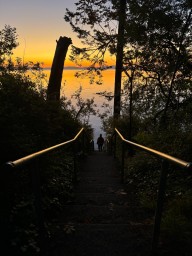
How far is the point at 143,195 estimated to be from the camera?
5477 millimetres

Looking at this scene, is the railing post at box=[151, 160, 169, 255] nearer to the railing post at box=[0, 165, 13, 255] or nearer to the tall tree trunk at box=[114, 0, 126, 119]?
the railing post at box=[0, 165, 13, 255]

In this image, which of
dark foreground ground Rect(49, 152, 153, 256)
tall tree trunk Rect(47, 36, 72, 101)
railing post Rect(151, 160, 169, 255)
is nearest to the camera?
railing post Rect(151, 160, 169, 255)

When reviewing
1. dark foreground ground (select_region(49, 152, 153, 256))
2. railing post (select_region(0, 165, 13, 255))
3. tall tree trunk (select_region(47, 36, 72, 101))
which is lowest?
dark foreground ground (select_region(49, 152, 153, 256))

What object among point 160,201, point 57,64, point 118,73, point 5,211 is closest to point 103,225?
point 160,201

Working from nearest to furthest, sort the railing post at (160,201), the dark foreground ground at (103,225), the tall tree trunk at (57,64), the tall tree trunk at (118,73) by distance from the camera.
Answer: the railing post at (160,201) < the dark foreground ground at (103,225) < the tall tree trunk at (57,64) < the tall tree trunk at (118,73)

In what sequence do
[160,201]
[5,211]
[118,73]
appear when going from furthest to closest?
[118,73], [5,211], [160,201]

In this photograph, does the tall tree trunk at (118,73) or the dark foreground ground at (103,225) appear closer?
the dark foreground ground at (103,225)

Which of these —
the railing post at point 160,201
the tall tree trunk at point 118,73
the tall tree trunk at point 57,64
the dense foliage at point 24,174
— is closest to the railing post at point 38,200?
the dense foliage at point 24,174

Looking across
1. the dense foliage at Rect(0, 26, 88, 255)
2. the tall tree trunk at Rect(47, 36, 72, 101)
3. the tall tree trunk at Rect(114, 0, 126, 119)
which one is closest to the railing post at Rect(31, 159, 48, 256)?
the dense foliage at Rect(0, 26, 88, 255)

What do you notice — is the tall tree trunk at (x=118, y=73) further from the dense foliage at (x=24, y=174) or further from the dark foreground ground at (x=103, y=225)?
the dark foreground ground at (x=103, y=225)

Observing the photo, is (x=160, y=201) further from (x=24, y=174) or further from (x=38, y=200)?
(x=24, y=174)

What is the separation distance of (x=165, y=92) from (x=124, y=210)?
1282 cm

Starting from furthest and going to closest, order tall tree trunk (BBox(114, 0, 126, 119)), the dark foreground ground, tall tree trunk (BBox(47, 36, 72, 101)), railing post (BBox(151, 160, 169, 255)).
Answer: tall tree trunk (BBox(114, 0, 126, 119)), tall tree trunk (BBox(47, 36, 72, 101)), the dark foreground ground, railing post (BBox(151, 160, 169, 255))

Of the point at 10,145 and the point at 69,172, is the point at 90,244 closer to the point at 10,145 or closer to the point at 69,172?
the point at 10,145
